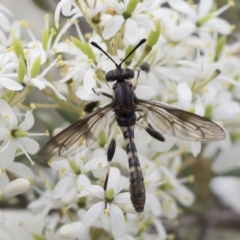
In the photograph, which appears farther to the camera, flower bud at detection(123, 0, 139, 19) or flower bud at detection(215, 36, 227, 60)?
flower bud at detection(215, 36, 227, 60)

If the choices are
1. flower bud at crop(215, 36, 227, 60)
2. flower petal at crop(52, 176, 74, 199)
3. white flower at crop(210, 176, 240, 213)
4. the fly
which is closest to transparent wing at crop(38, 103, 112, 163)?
the fly

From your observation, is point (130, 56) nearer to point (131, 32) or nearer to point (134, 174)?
point (131, 32)

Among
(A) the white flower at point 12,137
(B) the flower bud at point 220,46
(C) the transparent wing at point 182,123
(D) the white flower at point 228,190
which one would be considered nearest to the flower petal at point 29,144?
(A) the white flower at point 12,137

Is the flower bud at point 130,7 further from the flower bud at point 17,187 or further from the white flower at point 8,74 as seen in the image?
the flower bud at point 17,187

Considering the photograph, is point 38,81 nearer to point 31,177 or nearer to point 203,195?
point 31,177

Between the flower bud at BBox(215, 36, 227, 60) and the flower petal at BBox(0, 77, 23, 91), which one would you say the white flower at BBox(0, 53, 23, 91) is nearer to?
the flower petal at BBox(0, 77, 23, 91)
